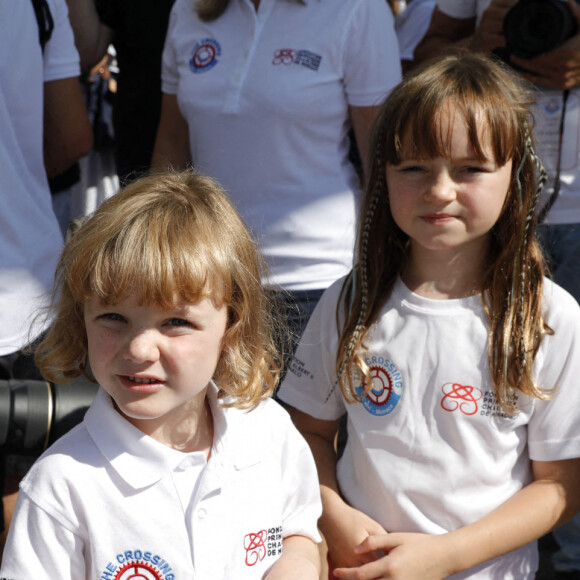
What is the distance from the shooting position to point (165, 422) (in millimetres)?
1616

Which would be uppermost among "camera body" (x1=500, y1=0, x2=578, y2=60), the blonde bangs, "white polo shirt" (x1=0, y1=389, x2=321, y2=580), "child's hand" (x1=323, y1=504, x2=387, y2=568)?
"camera body" (x1=500, y1=0, x2=578, y2=60)

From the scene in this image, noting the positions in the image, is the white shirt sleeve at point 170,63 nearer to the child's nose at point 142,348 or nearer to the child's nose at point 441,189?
the child's nose at point 441,189

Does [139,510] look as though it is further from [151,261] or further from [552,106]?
[552,106]

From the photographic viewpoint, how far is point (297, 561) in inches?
65.6

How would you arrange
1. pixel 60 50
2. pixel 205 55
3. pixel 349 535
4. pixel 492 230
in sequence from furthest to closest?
1. pixel 205 55
2. pixel 60 50
3. pixel 492 230
4. pixel 349 535

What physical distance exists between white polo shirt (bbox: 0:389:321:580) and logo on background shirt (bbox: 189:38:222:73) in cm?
131

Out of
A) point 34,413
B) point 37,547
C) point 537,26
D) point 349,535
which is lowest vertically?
point 349,535

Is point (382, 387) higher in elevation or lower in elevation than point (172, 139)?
lower

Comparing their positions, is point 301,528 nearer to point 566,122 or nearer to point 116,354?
point 116,354

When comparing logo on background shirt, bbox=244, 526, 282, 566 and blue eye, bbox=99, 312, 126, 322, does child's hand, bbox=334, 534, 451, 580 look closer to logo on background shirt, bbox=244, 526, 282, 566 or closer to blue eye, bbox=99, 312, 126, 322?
logo on background shirt, bbox=244, 526, 282, 566

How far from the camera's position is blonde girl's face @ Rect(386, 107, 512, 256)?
6.10 ft

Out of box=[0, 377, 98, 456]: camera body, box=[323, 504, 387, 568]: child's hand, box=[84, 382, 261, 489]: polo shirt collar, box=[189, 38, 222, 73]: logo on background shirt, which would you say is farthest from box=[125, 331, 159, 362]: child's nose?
box=[189, 38, 222, 73]: logo on background shirt

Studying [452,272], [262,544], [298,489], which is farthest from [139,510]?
[452,272]

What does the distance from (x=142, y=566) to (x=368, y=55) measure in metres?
1.59
